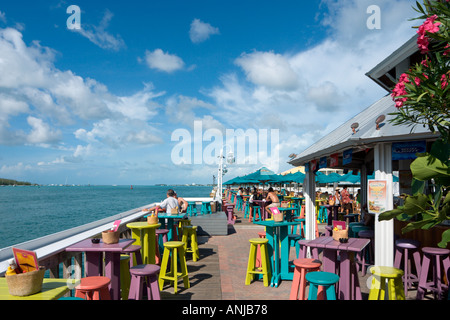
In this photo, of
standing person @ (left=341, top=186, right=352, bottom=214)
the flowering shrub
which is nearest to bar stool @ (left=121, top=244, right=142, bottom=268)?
the flowering shrub

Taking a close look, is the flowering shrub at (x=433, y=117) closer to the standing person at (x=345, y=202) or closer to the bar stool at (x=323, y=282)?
the bar stool at (x=323, y=282)

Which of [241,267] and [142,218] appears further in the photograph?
Result: [142,218]

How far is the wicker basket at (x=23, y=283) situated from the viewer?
224cm

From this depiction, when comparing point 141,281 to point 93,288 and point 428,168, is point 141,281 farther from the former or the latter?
point 428,168

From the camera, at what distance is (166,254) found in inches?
212

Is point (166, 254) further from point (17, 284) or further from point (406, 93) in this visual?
point (406, 93)

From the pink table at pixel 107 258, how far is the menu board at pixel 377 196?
3618 millimetres

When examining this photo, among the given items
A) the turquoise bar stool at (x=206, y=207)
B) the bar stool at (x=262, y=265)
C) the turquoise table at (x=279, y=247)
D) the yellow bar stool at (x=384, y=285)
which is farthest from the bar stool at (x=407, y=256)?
the turquoise bar stool at (x=206, y=207)

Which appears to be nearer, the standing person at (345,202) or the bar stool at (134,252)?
the bar stool at (134,252)

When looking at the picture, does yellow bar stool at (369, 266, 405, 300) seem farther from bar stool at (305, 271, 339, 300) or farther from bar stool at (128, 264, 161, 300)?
bar stool at (128, 264, 161, 300)

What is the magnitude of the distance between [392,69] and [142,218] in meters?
7.34

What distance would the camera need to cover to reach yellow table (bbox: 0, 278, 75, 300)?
226 centimetres
